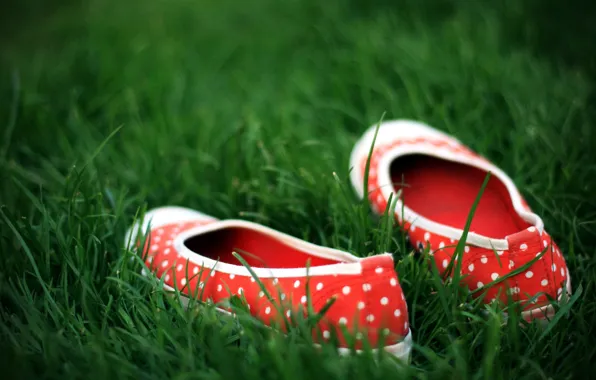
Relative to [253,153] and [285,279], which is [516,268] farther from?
[253,153]

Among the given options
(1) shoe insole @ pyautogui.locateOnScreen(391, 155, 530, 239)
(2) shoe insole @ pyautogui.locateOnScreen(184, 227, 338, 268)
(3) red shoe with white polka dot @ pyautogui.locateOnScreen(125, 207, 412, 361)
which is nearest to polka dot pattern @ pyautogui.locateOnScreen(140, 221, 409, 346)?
(3) red shoe with white polka dot @ pyautogui.locateOnScreen(125, 207, 412, 361)

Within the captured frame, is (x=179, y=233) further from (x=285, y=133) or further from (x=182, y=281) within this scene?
(x=285, y=133)

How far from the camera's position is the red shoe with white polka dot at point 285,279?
107cm

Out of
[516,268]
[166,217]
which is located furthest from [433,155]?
[166,217]

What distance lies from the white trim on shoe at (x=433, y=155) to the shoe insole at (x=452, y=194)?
26 mm

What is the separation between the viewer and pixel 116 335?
117 centimetres

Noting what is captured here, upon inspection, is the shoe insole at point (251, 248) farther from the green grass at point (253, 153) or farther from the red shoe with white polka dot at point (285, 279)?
the green grass at point (253, 153)

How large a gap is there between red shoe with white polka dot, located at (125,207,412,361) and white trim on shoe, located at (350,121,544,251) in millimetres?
239

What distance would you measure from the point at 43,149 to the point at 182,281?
1.00 m

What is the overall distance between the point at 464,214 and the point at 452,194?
0.23 ft

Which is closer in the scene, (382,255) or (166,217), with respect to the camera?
(382,255)

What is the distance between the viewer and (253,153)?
1.83 metres

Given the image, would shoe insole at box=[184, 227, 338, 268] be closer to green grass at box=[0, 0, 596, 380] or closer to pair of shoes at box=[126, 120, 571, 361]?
pair of shoes at box=[126, 120, 571, 361]

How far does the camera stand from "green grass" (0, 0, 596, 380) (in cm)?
111
